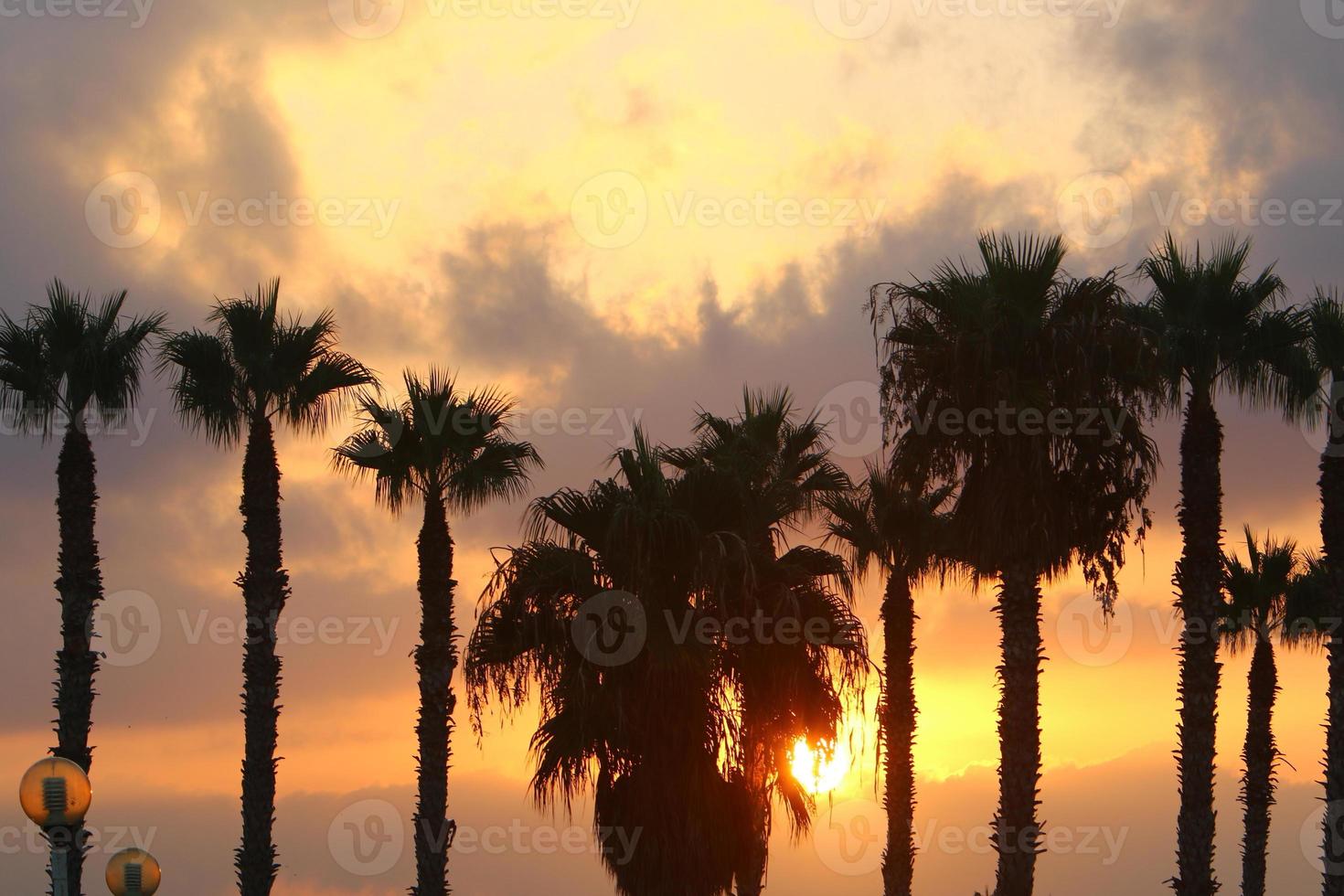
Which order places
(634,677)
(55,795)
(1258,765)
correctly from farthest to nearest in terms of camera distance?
1. (1258,765)
2. (634,677)
3. (55,795)

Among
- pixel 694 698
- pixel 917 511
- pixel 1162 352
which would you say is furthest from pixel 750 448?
pixel 694 698

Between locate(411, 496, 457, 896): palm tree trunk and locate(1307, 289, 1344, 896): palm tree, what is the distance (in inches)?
769

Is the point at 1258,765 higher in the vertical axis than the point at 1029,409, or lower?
lower

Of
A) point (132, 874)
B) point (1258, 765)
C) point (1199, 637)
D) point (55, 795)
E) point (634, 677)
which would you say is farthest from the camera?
point (1258, 765)

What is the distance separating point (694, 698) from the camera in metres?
25.7

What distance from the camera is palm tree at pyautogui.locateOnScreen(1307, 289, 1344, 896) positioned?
109 feet

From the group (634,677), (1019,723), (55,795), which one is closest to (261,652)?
(634,677)

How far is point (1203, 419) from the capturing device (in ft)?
107

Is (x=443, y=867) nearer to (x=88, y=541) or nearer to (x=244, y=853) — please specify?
(x=244, y=853)

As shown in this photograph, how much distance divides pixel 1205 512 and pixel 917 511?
9.12 meters

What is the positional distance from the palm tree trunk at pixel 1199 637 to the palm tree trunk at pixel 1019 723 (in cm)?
490

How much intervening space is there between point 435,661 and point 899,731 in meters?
13.4

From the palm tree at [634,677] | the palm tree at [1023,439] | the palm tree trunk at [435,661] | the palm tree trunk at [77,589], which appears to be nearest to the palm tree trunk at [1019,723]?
the palm tree at [1023,439]

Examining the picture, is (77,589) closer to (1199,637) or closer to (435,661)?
(435,661)
